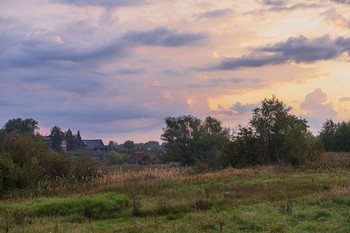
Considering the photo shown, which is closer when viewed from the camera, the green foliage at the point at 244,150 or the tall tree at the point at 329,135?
the green foliage at the point at 244,150

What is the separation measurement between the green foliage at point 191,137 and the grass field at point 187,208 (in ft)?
135

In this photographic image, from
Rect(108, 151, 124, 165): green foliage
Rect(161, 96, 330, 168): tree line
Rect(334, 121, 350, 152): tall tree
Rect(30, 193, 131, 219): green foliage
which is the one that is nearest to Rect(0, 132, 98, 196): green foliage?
Rect(30, 193, 131, 219): green foliage

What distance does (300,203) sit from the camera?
13992mm

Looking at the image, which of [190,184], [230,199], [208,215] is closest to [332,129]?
[190,184]

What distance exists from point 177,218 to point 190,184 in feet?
27.7

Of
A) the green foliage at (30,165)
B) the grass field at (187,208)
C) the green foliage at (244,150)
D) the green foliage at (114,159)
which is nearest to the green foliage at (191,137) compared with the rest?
the green foliage at (114,159)

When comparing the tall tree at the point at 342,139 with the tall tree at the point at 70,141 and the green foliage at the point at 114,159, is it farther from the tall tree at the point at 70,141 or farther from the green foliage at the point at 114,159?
the tall tree at the point at 70,141

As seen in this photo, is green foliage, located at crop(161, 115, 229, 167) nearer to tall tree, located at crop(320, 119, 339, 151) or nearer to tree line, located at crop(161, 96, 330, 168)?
tall tree, located at crop(320, 119, 339, 151)

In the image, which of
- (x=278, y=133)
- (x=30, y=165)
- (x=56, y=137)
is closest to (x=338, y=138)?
(x=278, y=133)

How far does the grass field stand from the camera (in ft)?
36.2

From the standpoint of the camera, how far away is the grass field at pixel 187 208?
11.0 meters

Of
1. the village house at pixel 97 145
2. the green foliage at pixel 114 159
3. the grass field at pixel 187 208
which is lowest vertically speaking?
the grass field at pixel 187 208

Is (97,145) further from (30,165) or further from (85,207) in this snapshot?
(85,207)

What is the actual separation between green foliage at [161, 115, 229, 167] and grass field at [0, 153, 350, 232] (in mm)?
41146
